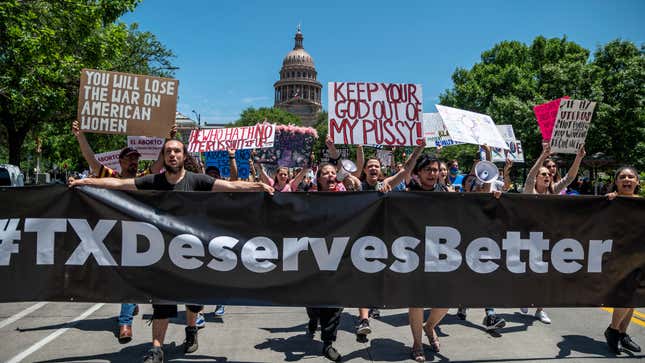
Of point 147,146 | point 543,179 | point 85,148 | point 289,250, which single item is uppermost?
point 147,146

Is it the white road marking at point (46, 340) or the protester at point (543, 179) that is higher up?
the protester at point (543, 179)

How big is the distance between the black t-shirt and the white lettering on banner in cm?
37

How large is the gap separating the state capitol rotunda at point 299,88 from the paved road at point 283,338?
12784cm

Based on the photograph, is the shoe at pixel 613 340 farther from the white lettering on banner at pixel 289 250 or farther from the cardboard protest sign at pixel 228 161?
the cardboard protest sign at pixel 228 161

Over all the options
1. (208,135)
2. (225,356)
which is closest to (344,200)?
(225,356)

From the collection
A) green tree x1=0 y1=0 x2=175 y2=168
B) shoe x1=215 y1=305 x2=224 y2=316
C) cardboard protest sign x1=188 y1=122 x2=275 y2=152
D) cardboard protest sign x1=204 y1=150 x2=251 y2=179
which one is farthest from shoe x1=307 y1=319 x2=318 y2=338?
green tree x1=0 y1=0 x2=175 y2=168

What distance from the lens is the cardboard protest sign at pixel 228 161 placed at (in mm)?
13180

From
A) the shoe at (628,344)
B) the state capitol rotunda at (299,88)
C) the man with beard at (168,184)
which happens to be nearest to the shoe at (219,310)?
the man with beard at (168,184)

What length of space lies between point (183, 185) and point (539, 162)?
12.7 ft

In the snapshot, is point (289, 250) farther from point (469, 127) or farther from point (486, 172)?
point (469, 127)

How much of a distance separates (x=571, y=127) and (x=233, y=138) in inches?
283

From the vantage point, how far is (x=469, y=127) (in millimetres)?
6629

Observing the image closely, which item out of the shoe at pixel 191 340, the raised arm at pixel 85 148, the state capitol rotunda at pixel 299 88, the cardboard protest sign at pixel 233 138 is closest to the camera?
the shoe at pixel 191 340

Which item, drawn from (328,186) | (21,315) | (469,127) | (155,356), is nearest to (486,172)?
(469,127)
